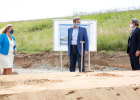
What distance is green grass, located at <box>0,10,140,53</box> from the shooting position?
43.9 feet

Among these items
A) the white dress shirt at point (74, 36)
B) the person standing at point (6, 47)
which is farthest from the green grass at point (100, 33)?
the person standing at point (6, 47)

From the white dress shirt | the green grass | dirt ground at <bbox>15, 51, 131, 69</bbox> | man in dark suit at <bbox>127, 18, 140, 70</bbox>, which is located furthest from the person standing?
the green grass

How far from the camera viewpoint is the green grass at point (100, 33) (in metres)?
13.4

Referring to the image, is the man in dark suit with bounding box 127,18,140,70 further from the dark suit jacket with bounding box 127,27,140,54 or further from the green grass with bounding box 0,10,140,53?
the green grass with bounding box 0,10,140,53

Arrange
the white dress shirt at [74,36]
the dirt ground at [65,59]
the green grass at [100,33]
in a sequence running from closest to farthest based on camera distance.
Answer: the white dress shirt at [74,36], the dirt ground at [65,59], the green grass at [100,33]

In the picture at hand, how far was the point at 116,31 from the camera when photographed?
1459 cm

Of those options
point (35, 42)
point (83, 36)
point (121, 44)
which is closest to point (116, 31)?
point (121, 44)

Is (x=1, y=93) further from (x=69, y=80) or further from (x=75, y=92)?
(x=69, y=80)

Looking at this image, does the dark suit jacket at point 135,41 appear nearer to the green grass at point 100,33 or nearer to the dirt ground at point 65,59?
the dirt ground at point 65,59

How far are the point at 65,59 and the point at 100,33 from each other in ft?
9.65

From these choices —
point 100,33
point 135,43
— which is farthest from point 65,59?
point 135,43

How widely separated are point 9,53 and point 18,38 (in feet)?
34.1

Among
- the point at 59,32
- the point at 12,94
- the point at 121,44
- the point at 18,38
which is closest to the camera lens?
the point at 12,94

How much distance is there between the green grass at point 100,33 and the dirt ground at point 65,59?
869 millimetres
